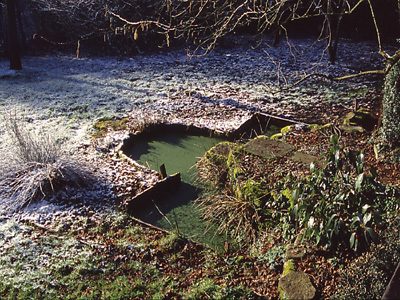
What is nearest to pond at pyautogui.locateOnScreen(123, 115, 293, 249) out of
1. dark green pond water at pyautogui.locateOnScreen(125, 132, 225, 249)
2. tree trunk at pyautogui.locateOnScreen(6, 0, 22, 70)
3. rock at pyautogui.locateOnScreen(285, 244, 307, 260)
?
dark green pond water at pyautogui.locateOnScreen(125, 132, 225, 249)

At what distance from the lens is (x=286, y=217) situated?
4621mm

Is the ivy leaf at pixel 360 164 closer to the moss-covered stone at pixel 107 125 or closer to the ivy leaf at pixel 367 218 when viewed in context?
the ivy leaf at pixel 367 218

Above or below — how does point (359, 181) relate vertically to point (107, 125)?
above

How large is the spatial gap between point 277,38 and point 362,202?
1102 cm

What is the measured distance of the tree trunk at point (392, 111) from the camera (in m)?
5.77

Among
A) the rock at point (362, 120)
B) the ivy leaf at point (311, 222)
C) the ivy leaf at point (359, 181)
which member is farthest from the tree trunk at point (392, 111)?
the ivy leaf at point (311, 222)

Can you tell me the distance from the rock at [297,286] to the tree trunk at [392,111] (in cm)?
310

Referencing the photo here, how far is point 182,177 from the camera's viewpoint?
21.2ft

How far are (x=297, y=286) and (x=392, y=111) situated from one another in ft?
11.5

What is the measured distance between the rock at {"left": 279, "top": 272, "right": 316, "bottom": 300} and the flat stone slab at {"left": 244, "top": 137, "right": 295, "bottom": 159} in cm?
248

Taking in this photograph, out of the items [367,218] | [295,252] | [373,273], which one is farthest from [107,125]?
[373,273]

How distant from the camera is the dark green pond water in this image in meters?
5.24

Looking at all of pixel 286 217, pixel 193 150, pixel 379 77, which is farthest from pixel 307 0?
pixel 286 217

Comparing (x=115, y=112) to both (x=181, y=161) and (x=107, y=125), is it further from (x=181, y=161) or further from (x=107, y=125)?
(x=181, y=161)
